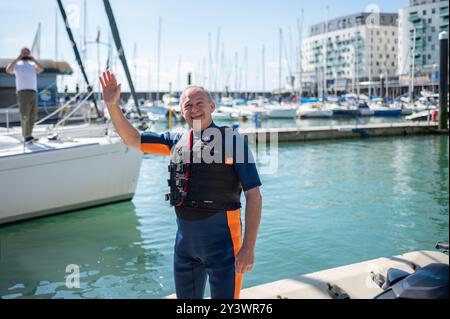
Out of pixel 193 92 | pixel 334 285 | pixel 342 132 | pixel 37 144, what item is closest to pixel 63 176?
pixel 37 144

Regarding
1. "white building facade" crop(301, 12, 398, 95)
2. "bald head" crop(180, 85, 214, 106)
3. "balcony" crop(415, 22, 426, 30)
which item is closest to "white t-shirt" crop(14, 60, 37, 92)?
"bald head" crop(180, 85, 214, 106)

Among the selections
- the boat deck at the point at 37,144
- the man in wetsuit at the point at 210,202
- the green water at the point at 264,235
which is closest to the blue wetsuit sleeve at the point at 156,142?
the man in wetsuit at the point at 210,202

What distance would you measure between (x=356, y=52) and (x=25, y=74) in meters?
103

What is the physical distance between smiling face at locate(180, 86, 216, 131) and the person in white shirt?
6.39 metres

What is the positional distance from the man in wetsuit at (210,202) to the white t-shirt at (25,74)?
21.3ft

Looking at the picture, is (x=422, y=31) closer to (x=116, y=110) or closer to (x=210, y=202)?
(x=116, y=110)

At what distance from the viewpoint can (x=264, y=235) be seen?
8680mm

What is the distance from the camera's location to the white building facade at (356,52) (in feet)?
356

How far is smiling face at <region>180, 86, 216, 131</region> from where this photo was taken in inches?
110

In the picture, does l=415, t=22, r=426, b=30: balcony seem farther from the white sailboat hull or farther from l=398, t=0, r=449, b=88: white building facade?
the white sailboat hull

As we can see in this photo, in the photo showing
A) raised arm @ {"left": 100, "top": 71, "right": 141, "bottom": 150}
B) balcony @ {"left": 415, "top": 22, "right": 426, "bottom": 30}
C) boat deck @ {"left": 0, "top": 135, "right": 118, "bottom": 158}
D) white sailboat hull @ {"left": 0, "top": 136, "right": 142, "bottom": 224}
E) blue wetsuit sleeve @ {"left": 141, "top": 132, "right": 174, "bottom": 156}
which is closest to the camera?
raised arm @ {"left": 100, "top": 71, "right": 141, "bottom": 150}

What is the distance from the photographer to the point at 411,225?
953 centimetres
